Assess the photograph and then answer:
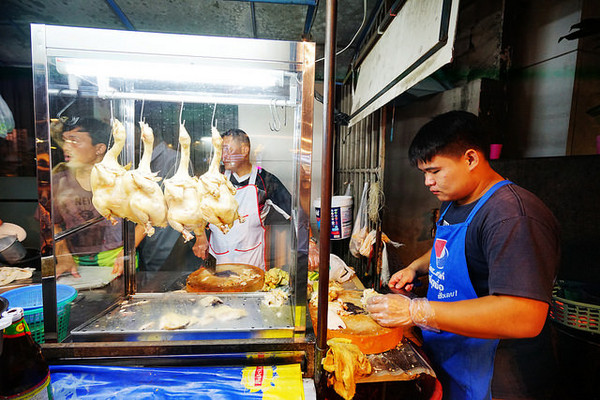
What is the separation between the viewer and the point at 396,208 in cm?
427

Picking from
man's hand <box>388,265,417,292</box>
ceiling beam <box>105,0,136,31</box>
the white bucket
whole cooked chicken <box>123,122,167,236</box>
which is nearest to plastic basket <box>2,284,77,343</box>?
whole cooked chicken <box>123,122,167,236</box>

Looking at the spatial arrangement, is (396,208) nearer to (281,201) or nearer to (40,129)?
(281,201)

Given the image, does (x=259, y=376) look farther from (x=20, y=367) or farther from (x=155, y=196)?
(x=155, y=196)

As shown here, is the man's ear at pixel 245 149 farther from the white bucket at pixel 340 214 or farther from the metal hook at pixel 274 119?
the white bucket at pixel 340 214

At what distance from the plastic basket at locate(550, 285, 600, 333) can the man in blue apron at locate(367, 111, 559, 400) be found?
1.12 m

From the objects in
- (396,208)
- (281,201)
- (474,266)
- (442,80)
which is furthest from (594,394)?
(442,80)

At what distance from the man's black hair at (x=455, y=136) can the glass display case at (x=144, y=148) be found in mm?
917

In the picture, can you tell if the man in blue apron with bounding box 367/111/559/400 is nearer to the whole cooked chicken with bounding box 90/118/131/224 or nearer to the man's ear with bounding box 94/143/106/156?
the whole cooked chicken with bounding box 90/118/131/224

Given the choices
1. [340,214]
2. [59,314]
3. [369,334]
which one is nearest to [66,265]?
[59,314]

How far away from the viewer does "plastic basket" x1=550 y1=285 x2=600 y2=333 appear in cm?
212

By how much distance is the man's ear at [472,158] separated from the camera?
1.68m

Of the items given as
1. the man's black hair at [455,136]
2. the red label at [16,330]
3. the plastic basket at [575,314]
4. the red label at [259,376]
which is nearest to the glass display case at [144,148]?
the red label at [259,376]

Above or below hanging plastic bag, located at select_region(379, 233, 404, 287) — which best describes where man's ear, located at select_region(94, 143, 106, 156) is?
above

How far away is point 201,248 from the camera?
2.74 metres
